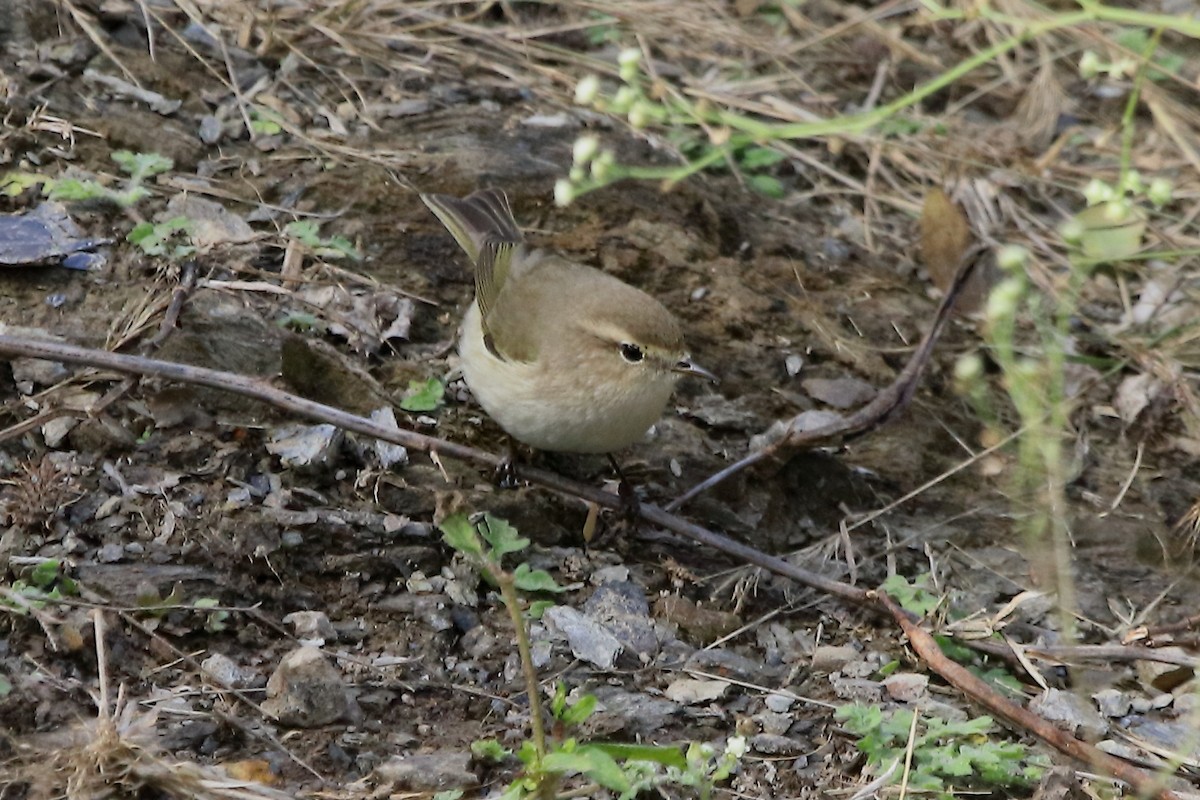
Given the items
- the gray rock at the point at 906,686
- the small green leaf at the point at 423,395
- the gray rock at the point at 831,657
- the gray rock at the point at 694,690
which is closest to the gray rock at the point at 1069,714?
the gray rock at the point at 906,686

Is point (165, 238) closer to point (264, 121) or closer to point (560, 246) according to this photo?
point (264, 121)

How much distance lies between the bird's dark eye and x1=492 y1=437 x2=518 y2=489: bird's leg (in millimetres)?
488

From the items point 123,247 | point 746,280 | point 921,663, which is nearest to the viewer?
point 921,663

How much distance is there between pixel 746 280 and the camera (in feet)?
18.3

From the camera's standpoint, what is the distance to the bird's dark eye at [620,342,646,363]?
4359 millimetres

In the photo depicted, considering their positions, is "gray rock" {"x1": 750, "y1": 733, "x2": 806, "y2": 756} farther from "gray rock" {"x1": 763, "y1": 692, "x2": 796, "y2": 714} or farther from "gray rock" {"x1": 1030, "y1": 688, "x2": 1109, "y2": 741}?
Answer: "gray rock" {"x1": 1030, "y1": 688, "x2": 1109, "y2": 741}

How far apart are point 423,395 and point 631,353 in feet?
2.57

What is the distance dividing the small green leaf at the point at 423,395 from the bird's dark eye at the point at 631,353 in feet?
2.37

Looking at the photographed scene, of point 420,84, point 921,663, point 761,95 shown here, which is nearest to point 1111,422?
point 921,663

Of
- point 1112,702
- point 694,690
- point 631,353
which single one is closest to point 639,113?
point 631,353

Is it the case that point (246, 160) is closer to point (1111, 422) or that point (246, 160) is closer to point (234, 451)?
point (234, 451)

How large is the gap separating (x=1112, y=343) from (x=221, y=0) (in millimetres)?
4054

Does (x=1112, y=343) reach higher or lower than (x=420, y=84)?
lower

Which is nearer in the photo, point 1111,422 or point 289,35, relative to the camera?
point 1111,422
